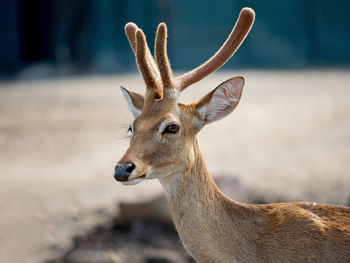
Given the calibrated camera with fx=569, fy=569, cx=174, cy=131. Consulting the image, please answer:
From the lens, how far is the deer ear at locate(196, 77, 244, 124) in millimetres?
2893

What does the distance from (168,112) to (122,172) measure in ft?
1.48

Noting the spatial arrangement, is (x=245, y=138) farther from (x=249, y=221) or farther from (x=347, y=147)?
(x=249, y=221)

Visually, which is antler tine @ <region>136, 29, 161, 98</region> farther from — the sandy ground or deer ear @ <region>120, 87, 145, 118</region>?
the sandy ground

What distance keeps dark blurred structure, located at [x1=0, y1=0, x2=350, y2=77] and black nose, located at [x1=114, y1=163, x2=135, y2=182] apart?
44.0ft

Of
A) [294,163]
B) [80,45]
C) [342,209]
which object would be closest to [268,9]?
[80,45]

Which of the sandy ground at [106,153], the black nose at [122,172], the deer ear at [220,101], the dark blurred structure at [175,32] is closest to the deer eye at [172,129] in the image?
the deer ear at [220,101]

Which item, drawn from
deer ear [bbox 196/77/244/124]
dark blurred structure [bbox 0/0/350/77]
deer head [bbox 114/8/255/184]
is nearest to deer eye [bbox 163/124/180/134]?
deer head [bbox 114/8/255/184]

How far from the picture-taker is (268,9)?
52.6 ft

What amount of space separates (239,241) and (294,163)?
450 cm

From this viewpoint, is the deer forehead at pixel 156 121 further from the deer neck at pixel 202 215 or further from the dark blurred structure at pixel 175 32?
the dark blurred structure at pixel 175 32

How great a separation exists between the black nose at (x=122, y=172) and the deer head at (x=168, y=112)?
4 centimetres

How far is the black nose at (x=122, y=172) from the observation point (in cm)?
256

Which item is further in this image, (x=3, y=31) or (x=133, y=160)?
(x=3, y=31)

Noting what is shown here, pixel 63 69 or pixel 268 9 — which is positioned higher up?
pixel 268 9
